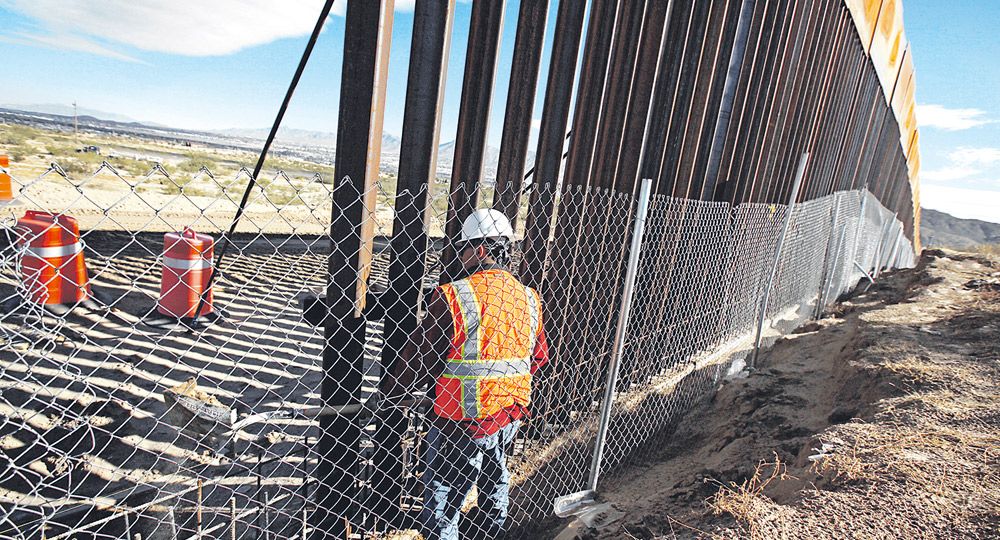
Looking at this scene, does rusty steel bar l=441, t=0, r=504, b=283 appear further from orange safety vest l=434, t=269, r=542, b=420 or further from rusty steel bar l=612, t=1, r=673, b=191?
rusty steel bar l=612, t=1, r=673, b=191

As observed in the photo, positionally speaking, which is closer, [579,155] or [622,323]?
[622,323]

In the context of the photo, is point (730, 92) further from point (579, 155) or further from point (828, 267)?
point (828, 267)

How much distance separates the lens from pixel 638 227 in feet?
11.1

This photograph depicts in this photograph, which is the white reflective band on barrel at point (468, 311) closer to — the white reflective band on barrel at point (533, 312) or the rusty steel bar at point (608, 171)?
the white reflective band on barrel at point (533, 312)

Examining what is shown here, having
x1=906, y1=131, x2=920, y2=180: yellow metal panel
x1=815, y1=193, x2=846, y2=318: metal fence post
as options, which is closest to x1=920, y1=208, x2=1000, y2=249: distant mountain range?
x1=906, y1=131, x2=920, y2=180: yellow metal panel

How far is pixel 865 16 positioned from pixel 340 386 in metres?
12.4

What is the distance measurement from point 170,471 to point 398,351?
10.5 feet

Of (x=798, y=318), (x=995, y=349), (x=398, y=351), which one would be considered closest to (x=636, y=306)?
(x=398, y=351)

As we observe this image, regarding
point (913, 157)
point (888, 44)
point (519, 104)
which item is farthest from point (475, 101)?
point (913, 157)

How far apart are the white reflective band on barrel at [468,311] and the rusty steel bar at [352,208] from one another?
19.8 inches

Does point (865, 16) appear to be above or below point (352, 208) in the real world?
above

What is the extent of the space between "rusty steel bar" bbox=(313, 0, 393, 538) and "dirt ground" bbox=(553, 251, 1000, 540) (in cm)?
171

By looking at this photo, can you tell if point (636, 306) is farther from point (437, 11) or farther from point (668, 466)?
point (437, 11)

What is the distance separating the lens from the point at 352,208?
2.64 m
